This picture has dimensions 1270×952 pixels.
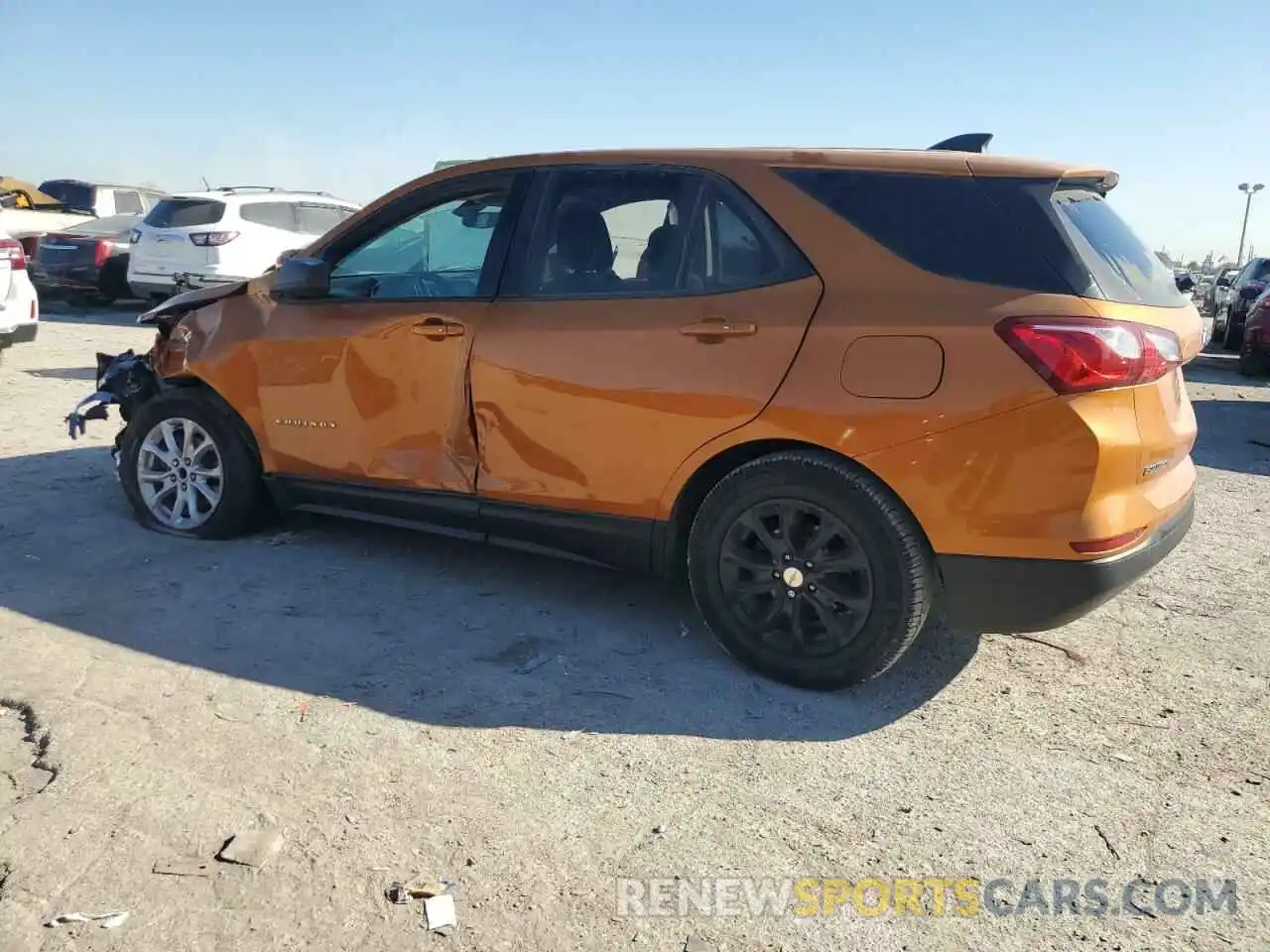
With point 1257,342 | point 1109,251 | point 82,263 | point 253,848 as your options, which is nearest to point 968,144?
point 1109,251

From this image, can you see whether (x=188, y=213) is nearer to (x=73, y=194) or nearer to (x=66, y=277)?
(x=66, y=277)

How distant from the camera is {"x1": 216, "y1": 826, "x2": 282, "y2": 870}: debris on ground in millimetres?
2568

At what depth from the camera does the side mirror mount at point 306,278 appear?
4496 millimetres

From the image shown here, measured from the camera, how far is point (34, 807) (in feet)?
9.04

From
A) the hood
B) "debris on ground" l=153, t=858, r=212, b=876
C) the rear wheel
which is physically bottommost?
"debris on ground" l=153, t=858, r=212, b=876

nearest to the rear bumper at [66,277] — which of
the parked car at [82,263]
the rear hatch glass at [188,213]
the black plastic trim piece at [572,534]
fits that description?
the parked car at [82,263]

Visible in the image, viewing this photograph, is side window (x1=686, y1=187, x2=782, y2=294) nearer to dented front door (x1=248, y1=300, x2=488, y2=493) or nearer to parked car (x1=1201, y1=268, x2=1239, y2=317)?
dented front door (x1=248, y1=300, x2=488, y2=493)

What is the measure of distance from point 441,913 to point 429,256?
2876 millimetres

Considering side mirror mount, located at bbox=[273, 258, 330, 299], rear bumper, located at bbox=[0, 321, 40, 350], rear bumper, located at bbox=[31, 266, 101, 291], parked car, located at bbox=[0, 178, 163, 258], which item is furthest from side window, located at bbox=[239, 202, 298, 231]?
side mirror mount, located at bbox=[273, 258, 330, 299]

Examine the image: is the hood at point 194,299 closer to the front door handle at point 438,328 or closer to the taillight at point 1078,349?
the front door handle at point 438,328

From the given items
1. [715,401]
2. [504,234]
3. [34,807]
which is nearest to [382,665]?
[34,807]

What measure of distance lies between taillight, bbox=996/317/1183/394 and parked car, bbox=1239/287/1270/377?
38.6ft

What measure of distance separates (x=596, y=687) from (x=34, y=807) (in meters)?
1.71

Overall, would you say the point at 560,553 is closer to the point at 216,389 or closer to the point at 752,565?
the point at 752,565
